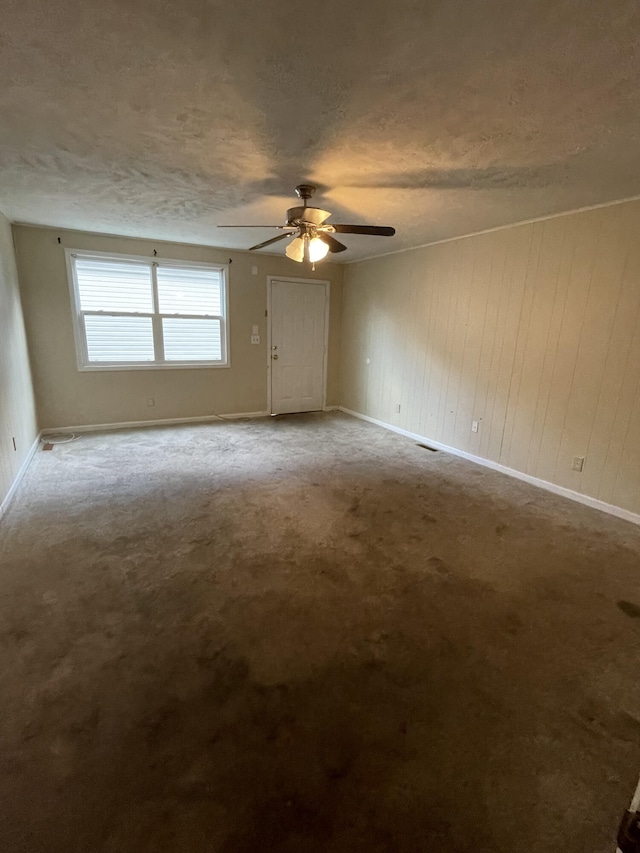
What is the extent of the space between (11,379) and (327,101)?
→ 3588 millimetres

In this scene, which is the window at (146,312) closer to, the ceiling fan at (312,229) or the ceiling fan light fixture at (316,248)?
the ceiling fan at (312,229)

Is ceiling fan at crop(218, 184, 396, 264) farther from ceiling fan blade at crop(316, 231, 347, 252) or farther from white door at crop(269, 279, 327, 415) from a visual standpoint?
white door at crop(269, 279, 327, 415)

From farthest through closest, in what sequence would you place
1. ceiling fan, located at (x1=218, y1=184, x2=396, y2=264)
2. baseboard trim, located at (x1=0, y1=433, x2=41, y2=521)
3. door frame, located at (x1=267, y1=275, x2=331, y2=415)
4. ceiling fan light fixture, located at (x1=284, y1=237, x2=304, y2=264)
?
1. door frame, located at (x1=267, y1=275, x2=331, y2=415)
2. ceiling fan light fixture, located at (x1=284, y1=237, x2=304, y2=264)
3. baseboard trim, located at (x1=0, y1=433, x2=41, y2=521)
4. ceiling fan, located at (x1=218, y1=184, x2=396, y2=264)

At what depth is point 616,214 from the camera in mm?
3125

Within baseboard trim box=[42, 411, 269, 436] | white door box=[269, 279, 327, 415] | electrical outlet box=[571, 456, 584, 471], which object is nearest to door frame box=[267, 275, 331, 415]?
white door box=[269, 279, 327, 415]

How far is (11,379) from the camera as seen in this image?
3.72 metres

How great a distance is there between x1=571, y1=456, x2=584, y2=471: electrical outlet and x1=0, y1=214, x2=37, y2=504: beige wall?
15.5 feet

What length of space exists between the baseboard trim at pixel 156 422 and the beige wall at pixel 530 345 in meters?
2.29

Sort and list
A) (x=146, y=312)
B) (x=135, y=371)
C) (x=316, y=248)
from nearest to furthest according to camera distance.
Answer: (x=316, y=248), (x=146, y=312), (x=135, y=371)

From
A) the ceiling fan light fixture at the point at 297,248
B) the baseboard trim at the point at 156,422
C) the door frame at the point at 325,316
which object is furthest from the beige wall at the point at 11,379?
the door frame at the point at 325,316

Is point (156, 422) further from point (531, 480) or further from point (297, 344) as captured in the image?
point (531, 480)

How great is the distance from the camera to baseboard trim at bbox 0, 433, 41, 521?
3111 millimetres

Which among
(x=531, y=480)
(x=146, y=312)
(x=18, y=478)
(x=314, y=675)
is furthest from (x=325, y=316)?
(x=314, y=675)

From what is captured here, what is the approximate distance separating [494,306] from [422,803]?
13.2 ft
